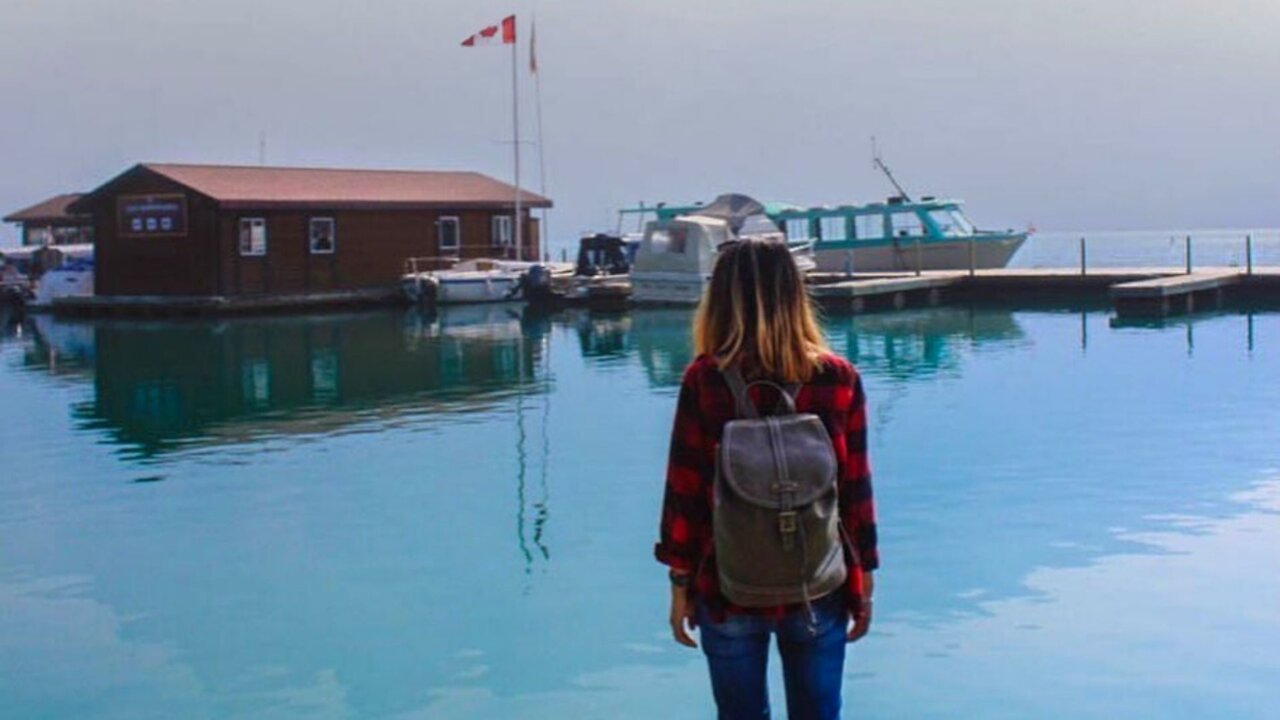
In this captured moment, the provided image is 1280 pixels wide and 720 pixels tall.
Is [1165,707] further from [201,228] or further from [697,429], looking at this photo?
[201,228]

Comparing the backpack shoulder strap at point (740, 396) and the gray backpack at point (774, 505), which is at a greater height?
the backpack shoulder strap at point (740, 396)

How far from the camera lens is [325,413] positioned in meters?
20.7

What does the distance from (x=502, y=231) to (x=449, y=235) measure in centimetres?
233

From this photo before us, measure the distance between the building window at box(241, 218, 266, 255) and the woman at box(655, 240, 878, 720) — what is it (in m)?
39.7

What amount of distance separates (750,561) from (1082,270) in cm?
3934

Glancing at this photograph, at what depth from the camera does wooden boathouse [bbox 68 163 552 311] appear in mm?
42125

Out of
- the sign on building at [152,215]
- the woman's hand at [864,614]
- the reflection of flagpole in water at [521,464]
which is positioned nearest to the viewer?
the woman's hand at [864,614]

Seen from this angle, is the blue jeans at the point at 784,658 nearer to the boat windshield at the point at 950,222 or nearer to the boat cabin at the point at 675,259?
the boat cabin at the point at 675,259

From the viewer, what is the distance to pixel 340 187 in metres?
46.3

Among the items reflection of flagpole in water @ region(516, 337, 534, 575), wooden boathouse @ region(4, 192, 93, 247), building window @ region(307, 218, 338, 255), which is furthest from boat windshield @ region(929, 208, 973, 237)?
wooden boathouse @ region(4, 192, 93, 247)

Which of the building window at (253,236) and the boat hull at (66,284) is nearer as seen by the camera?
the building window at (253,236)

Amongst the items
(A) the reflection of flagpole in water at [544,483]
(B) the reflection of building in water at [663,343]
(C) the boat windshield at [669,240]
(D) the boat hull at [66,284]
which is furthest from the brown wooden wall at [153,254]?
(A) the reflection of flagpole in water at [544,483]

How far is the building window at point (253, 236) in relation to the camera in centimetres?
4247

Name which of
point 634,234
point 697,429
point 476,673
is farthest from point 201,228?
point 697,429
